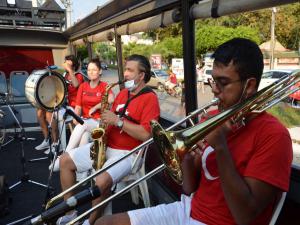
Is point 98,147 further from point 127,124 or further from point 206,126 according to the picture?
point 206,126

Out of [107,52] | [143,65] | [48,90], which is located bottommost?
[48,90]

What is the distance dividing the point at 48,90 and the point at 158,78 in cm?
123

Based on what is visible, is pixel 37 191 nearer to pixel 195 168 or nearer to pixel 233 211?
pixel 195 168

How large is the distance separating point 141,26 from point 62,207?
9.57 ft

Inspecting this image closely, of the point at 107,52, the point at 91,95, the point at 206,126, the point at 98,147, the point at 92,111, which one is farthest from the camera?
the point at 107,52

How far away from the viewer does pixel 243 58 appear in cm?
156

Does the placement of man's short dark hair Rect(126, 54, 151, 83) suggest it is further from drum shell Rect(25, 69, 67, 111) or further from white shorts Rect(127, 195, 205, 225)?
white shorts Rect(127, 195, 205, 225)

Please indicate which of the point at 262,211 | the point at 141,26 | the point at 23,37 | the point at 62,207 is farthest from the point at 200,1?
the point at 23,37

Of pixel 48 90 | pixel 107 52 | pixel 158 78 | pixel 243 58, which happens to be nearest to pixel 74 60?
pixel 107 52

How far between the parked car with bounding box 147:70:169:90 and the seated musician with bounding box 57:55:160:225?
48cm

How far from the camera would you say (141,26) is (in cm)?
388

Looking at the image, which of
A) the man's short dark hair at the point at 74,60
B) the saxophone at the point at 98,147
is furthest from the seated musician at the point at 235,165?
→ the man's short dark hair at the point at 74,60

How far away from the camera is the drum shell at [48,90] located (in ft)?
12.0

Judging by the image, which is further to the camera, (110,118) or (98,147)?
(98,147)
